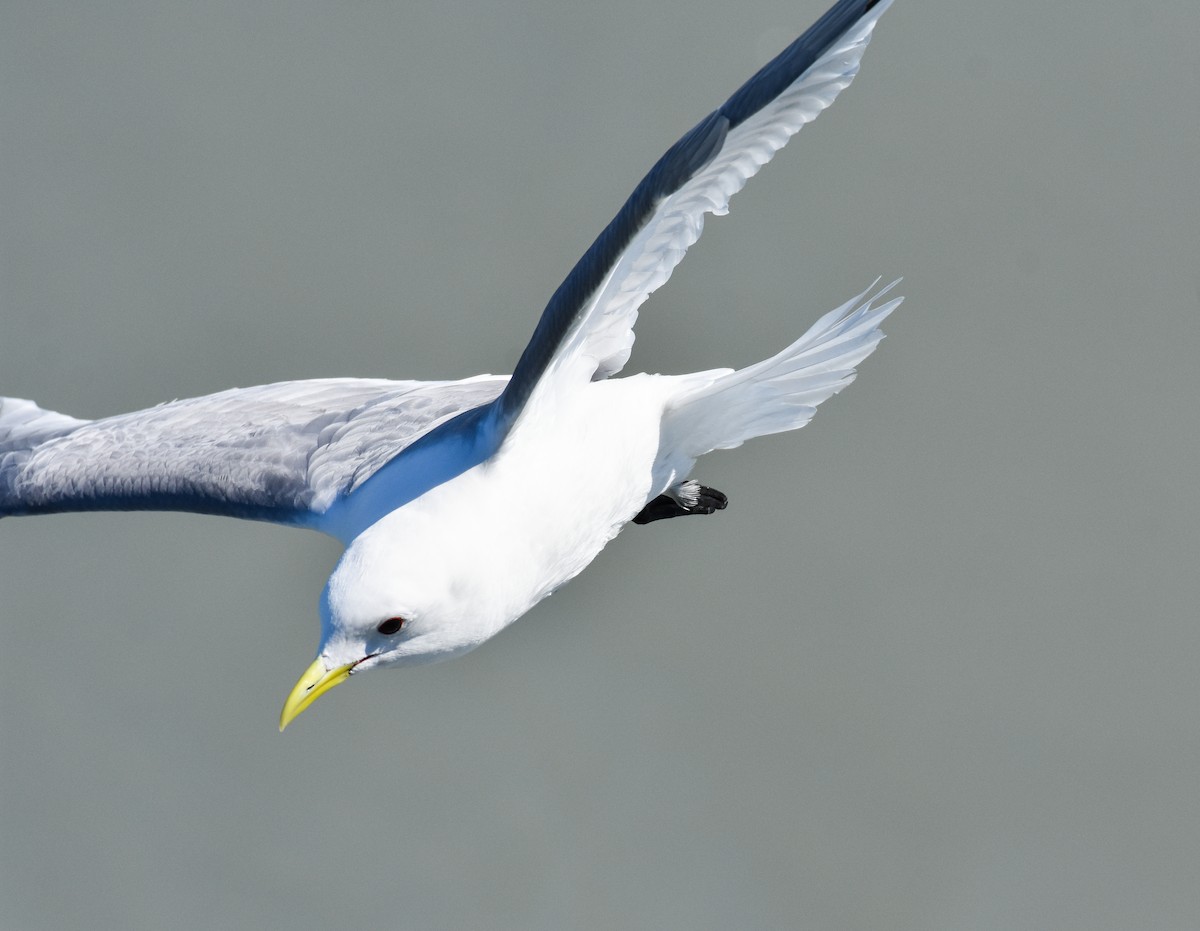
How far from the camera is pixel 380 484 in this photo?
3846 millimetres

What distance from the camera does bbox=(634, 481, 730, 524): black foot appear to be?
521 cm

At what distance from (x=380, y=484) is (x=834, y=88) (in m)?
1.54

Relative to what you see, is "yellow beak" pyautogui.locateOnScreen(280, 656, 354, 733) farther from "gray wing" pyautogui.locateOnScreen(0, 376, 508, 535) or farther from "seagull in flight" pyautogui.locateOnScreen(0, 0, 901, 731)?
"gray wing" pyautogui.locateOnScreen(0, 376, 508, 535)

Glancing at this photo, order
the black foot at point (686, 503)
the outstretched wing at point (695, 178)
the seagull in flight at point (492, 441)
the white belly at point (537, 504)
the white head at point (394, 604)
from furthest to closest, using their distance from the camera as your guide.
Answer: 1. the black foot at point (686, 503)
2. the white belly at point (537, 504)
3. the white head at point (394, 604)
4. the seagull in flight at point (492, 441)
5. the outstretched wing at point (695, 178)

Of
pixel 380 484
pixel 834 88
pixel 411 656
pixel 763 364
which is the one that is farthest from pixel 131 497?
pixel 834 88

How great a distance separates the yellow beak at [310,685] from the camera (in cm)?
346

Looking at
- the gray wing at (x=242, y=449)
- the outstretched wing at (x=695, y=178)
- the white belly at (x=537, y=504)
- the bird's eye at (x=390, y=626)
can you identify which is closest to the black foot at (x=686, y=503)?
the gray wing at (x=242, y=449)

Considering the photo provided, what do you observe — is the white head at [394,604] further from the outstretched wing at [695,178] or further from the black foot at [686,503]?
the black foot at [686,503]

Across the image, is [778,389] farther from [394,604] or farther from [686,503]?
[394,604]

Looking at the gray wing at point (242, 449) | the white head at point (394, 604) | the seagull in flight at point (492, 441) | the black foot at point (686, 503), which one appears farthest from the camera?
the black foot at point (686, 503)

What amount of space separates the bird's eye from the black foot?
1.89m

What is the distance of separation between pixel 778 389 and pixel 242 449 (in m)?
1.62

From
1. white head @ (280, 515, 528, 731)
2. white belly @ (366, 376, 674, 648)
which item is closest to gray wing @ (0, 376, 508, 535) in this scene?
white belly @ (366, 376, 674, 648)

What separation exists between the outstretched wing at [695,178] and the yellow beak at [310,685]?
0.72 meters
